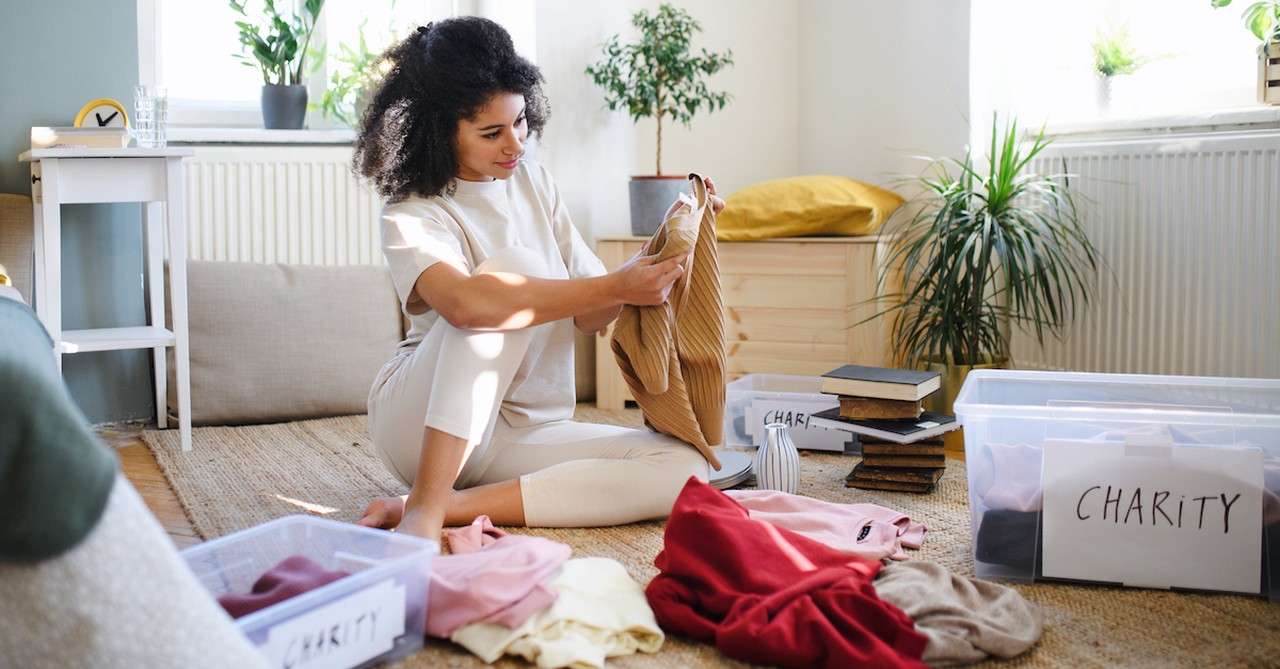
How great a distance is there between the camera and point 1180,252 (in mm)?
2758

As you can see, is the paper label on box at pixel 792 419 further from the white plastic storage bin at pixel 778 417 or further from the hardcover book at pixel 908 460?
the hardcover book at pixel 908 460

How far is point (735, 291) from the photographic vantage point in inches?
124

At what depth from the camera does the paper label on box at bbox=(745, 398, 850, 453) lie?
264 centimetres

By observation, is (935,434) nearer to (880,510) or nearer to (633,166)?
(880,510)

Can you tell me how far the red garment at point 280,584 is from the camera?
1340 mm

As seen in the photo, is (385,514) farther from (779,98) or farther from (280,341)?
(779,98)

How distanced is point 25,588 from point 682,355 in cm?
127

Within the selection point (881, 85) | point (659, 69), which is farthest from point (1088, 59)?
point (659, 69)

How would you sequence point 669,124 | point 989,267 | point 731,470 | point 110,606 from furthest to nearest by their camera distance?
point 669,124
point 989,267
point 731,470
point 110,606

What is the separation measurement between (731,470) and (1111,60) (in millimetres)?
1581

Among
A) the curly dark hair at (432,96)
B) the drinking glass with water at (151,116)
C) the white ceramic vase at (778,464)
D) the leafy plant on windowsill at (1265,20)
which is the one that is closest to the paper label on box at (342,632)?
the curly dark hair at (432,96)

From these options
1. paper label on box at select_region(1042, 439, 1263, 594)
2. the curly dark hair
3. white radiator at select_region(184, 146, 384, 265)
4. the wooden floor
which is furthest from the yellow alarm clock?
paper label on box at select_region(1042, 439, 1263, 594)

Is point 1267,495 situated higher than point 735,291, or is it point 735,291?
point 735,291

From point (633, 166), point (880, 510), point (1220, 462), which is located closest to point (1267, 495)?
point (1220, 462)
